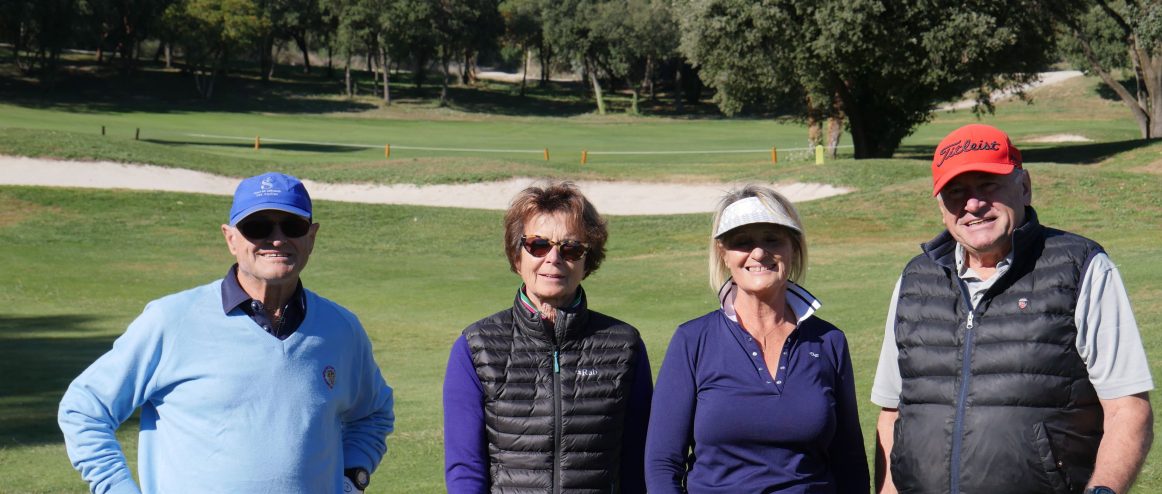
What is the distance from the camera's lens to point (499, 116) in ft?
223

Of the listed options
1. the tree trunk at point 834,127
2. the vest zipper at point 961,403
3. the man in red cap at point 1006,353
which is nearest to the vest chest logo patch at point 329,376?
the man in red cap at point 1006,353

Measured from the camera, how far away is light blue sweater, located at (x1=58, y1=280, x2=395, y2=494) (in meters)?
3.62

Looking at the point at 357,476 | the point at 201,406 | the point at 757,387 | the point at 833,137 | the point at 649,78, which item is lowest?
the point at 833,137

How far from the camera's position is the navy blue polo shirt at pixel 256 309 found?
12.4 feet

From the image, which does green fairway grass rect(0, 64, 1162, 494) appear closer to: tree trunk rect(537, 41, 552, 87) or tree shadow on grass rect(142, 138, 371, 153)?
tree shadow on grass rect(142, 138, 371, 153)

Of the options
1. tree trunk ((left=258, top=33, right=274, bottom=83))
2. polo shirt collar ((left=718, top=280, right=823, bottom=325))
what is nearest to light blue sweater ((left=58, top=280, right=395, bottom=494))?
polo shirt collar ((left=718, top=280, right=823, bottom=325))

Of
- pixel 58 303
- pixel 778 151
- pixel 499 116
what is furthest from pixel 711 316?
pixel 499 116

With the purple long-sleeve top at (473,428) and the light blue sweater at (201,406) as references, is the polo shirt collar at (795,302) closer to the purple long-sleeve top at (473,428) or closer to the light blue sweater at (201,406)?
the purple long-sleeve top at (473,428)

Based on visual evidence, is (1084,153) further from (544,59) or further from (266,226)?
(544,59)

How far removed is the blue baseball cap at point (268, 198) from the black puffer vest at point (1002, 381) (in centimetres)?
195

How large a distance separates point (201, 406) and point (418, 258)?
17643 mm

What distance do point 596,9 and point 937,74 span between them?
1771 inches

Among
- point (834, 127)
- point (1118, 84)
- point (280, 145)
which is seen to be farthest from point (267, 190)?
point (280, 145)

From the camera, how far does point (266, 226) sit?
150 inches
